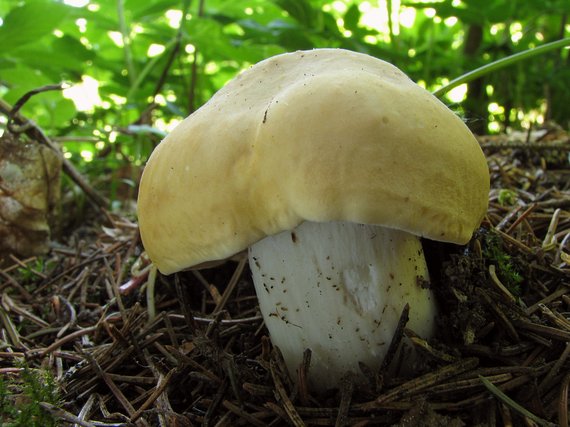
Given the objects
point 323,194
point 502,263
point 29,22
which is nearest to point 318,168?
point 323,194

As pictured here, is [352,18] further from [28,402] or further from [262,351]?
[28,402]

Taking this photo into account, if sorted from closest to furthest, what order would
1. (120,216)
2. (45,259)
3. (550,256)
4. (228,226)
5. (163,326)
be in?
(228,226)
(550,256)
(163,326)
(45,259)
(120,216)

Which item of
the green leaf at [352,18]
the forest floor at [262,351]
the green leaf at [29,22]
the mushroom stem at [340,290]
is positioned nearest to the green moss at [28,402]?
the forest floor at [262,351]

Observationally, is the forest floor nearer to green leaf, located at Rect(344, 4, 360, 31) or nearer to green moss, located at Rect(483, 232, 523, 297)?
green moss, located at Rect(483, 232, 523, 297)

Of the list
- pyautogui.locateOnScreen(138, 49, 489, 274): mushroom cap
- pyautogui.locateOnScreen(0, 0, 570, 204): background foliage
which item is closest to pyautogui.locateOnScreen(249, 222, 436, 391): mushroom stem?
pyautogui.locateOnScreen(138, 49, 489, 274): mushroom cap

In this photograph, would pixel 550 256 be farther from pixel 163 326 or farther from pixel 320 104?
pixel 163 326

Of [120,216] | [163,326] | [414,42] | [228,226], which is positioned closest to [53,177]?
[120,216]
